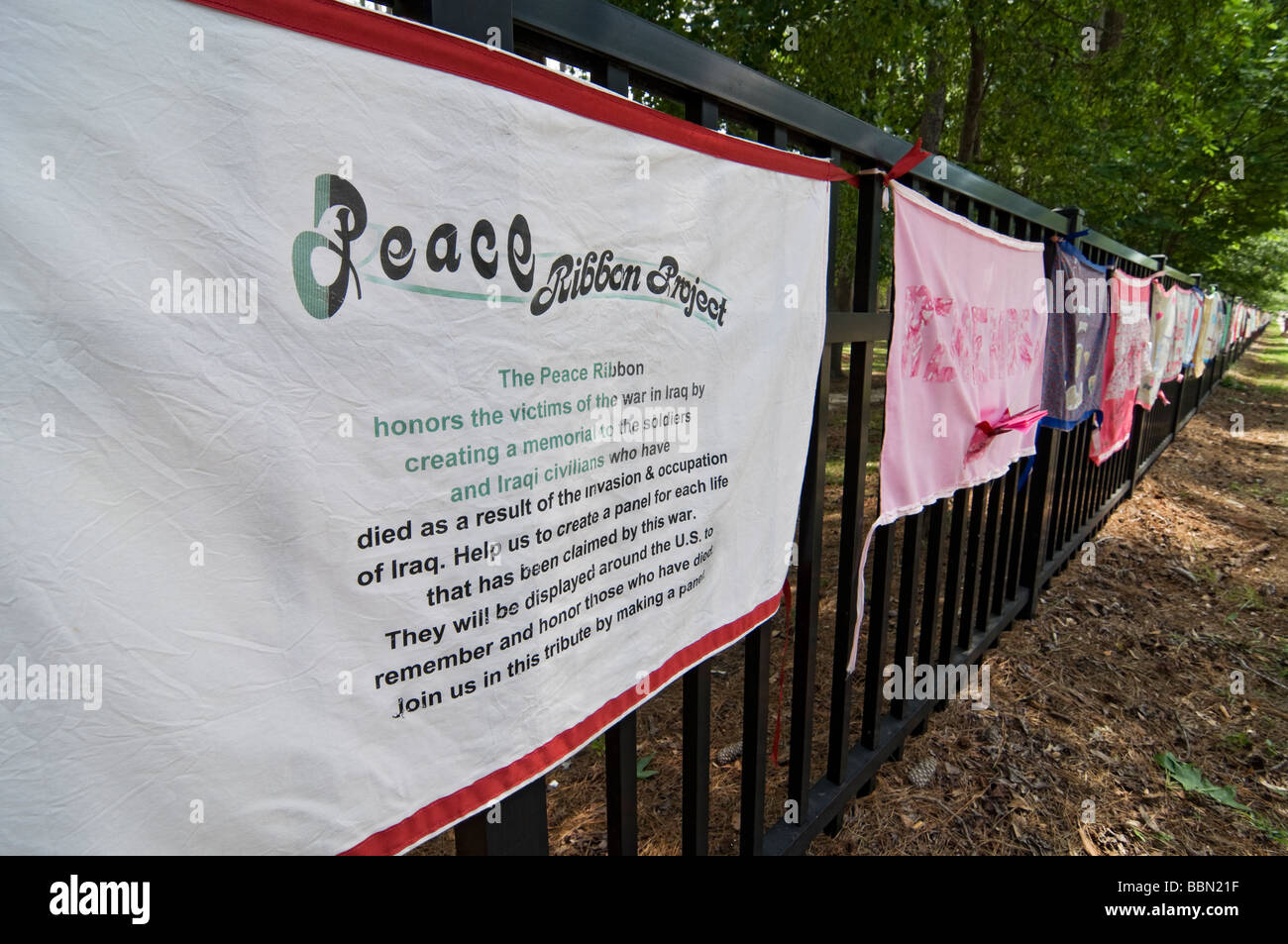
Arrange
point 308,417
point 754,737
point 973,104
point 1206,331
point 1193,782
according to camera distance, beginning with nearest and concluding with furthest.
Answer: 1. point 308,417
2. point 754,737
3. point 1193,782
4. point 973,104
5. point 1206,331

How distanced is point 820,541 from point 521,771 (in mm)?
1350

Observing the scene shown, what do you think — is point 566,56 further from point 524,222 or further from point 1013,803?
point 1013,803

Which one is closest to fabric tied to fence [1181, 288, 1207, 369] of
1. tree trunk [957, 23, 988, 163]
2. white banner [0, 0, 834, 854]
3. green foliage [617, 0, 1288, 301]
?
green foliage [617, 0, 1288, 301]

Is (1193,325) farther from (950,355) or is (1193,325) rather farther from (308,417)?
→ (308,417)

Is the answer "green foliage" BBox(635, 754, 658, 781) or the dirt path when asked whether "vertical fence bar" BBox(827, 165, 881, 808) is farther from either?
"green foliage" BBox(635, 754, 658, 781)

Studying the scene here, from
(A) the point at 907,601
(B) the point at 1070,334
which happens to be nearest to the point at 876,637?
(A) the point at 907,601

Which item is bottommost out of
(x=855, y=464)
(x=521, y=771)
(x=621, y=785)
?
(x=621, y=785)

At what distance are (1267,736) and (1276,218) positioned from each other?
46.8 feet

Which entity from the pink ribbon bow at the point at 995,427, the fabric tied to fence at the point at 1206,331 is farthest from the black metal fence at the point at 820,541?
the fabric tied to fence at the point at 1206,331

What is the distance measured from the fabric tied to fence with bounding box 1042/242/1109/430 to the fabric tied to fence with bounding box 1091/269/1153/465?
491mm

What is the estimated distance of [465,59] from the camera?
3.05 feet

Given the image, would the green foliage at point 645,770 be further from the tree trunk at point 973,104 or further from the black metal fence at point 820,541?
the tree trunk at point 973,104

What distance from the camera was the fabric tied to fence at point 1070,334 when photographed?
362 centimetres

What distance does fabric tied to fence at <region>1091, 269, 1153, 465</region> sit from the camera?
15.1ft
